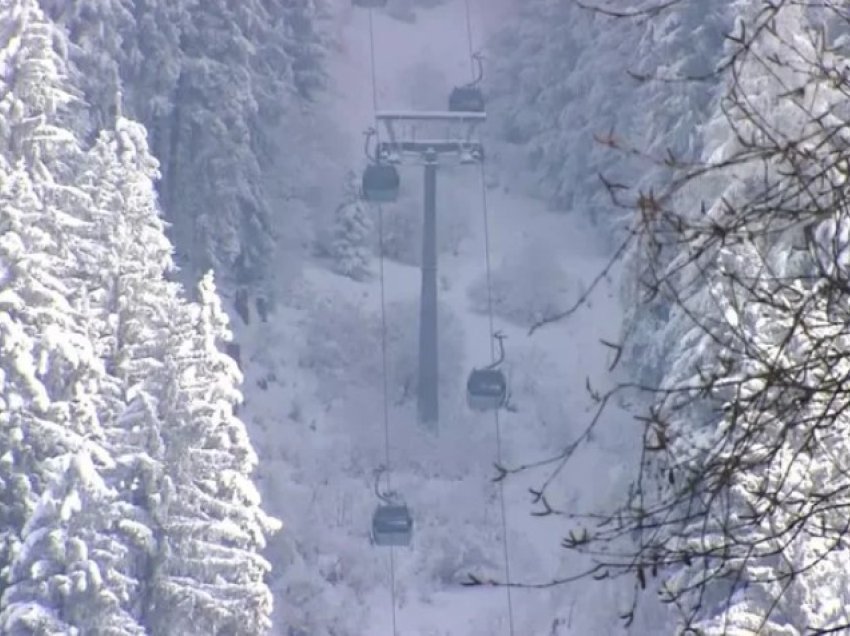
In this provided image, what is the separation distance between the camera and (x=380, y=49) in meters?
58.1

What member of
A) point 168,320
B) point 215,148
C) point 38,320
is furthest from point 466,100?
point 38,320

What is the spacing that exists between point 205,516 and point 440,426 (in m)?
15.6

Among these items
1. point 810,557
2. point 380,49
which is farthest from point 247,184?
point 810,557

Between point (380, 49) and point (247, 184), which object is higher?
point (380, 49)

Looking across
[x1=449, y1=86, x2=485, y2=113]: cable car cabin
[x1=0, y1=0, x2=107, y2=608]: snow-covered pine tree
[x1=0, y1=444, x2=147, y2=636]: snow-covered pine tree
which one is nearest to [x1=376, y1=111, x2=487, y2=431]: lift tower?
[x1=449, y1=86, x2=485, y2=113]: cable car cabin

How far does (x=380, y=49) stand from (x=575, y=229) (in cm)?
Answer: 1156

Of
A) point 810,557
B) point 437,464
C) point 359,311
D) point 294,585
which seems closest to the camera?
point 810,557

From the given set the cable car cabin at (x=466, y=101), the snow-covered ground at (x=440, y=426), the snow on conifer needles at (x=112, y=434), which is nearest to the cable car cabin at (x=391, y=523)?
the snow-covered ground at (x=440, y=426)

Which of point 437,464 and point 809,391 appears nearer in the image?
point 809,391

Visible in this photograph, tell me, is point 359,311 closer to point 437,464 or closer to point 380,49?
point 437,464

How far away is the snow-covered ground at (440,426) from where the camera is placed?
34.6m

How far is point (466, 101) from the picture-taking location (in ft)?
134

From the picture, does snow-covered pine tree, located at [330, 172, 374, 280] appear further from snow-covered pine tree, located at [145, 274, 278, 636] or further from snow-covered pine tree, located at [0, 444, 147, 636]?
snow-covered pine tree, located at [0, 444, 147, 636]

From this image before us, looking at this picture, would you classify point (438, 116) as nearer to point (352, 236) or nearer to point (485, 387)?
point (485, 387)
